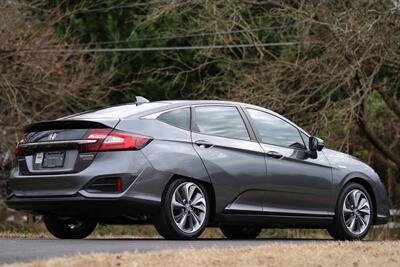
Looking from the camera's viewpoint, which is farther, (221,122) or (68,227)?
(68,227)

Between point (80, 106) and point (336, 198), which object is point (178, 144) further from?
point (80, 106)

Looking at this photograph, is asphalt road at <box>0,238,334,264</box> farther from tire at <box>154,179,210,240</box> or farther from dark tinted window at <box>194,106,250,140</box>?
dark tinted window at <box>194,106,250,140</box>

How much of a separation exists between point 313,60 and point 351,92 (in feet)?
3.63

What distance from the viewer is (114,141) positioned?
10234mm

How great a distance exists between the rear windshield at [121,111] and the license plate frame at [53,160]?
0.54 metres

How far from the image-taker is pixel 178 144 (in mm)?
10562

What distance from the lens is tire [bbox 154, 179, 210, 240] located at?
34.0 feet

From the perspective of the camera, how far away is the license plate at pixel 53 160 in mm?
10445

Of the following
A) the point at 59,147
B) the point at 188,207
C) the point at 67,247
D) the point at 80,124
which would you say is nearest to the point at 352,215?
the point at 188,207

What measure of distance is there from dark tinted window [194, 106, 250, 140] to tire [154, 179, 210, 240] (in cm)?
74

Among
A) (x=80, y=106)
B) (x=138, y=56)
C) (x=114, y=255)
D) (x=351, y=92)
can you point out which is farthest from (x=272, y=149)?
(x=138, y=56)

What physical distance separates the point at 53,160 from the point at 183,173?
1395 millimetres

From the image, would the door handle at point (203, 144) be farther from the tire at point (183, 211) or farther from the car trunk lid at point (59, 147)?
the car trunk lid at point (59, 147)

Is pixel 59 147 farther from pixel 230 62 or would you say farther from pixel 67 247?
pixel 230 62
